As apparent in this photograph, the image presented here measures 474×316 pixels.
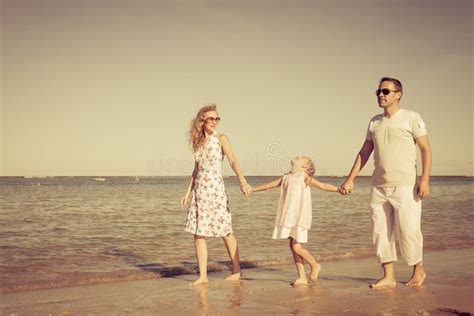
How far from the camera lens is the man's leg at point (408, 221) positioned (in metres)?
5.57

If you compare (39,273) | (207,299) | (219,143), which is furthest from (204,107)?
(39,273)

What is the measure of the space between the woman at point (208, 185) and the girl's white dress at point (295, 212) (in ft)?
1.53

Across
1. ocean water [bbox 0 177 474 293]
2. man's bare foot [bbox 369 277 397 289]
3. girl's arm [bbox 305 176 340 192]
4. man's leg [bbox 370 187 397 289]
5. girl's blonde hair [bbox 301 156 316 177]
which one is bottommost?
ocean water [bbox 0 177 474 293]

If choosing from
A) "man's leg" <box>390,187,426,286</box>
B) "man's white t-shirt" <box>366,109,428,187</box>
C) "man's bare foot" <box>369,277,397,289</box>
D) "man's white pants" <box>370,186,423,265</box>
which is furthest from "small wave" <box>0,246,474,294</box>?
"man's white t-shirt" <box>366,109,428,187</box>

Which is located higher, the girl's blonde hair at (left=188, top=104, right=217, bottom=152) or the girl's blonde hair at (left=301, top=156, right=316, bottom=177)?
the girl's blonde hair at (left=188, top=104, right=217, bottom=152)

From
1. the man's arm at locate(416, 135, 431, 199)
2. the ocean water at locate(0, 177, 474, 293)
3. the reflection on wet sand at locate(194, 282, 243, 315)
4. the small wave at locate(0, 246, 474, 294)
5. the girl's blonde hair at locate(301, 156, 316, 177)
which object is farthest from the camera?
the ocean water at locate(0, 177, 474, 293)

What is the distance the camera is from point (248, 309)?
Answer: 4.90 m

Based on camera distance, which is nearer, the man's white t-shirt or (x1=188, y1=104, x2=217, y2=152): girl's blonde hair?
the man's white t-shirt

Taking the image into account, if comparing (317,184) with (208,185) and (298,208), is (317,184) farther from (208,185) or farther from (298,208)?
(208,185)

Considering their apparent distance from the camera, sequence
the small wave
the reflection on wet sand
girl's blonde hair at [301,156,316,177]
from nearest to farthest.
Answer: the reflection on wet sand < girl's blonde hair at [301,156,316,177] < the small wave

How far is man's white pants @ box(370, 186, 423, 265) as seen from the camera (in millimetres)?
5578

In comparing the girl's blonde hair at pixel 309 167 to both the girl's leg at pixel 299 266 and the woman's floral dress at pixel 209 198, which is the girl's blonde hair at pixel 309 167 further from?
the woman's floral dress at pixel 209 198

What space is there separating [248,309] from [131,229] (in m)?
10.3

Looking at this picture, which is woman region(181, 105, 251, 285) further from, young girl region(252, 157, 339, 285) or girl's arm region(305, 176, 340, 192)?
girl's arm region(305, 176, 340, 192)
